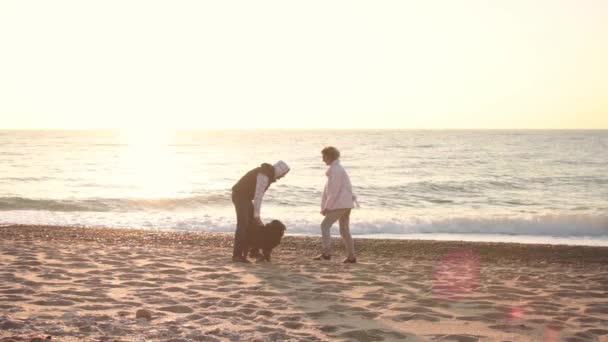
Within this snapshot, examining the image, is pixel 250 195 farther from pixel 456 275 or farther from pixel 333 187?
pixel 456 275

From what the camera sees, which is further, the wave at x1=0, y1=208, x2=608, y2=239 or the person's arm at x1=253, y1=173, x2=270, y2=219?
the wave at x1=0, y1=208, x2=608, y2=239

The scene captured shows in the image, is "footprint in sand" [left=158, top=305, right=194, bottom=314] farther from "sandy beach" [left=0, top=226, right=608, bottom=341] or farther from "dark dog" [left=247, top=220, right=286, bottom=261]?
"dark dog" [left=247, top=220, right=286, bottom=261]

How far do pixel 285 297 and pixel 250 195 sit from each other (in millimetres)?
2629

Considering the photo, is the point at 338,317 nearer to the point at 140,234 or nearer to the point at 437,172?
the point at 140,234

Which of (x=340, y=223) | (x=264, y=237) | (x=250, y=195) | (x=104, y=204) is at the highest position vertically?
(x=250, y=195)

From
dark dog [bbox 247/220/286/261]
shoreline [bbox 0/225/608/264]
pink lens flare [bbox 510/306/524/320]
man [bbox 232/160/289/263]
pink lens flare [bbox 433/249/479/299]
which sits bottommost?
shoreline [bbox 0/225/608/264]

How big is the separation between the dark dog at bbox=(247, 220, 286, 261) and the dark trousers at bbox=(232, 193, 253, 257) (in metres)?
0.09

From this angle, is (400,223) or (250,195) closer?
(250,195)

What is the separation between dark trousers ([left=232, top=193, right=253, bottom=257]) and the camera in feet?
29.2

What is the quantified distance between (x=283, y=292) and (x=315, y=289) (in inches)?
15.7

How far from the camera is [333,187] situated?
903cm

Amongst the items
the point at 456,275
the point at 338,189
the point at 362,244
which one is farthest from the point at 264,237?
the point at 362,244

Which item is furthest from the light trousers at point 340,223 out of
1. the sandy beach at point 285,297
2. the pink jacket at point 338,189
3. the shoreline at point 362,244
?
the shoreline at point 362,244

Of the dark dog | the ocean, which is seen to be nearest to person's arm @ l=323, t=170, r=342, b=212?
the dark dog
